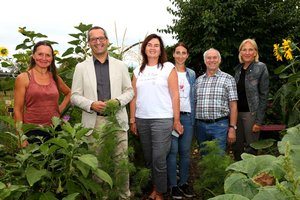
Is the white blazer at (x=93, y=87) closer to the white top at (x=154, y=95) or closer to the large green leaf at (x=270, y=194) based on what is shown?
the white top at (x=154, y=95)

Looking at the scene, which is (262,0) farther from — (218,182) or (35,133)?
(35,133)

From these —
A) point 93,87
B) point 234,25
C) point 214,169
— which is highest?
point 234,25

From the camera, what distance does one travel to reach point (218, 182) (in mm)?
3465

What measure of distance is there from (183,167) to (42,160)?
186 centimetres

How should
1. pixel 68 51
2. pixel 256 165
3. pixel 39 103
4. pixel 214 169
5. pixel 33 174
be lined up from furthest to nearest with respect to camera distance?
pixel 68 51 < pixel 214 169 < pixel 39 103 < pixel 33 174 < pixel 256 165

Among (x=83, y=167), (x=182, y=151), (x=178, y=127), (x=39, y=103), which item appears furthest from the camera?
(x=182, y=151)

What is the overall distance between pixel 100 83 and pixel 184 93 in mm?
853

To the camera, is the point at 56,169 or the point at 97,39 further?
the point at 97,39

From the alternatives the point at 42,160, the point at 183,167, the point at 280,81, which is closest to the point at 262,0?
the point at 280,81

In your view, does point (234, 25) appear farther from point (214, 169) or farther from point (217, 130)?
point (214, 169)

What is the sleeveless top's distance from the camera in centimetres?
330

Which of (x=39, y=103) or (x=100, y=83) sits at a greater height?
(x=100, y=83)

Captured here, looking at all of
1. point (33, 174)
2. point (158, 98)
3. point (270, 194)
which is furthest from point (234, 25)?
point (270, 194)

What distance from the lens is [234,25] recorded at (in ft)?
24.1
